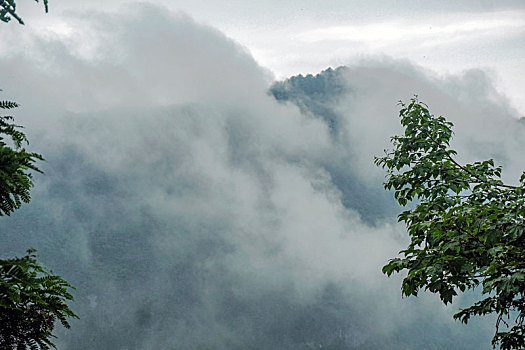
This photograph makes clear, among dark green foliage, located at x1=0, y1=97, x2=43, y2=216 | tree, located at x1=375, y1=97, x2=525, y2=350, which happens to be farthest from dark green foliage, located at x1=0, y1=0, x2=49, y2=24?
tree, located at x1=375, y1=97, x2=525, y2=350

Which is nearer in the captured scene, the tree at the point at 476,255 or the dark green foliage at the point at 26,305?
the dark green foliage at the point at 26,305

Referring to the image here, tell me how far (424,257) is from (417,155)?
4250mm

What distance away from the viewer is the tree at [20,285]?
5.16 m

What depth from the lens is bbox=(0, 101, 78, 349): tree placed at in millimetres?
5156

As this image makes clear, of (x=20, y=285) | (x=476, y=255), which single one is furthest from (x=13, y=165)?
(x=476, y=255)

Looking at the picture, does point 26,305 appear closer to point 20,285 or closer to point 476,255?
point 20,285

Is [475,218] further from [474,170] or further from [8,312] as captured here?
[8,312]

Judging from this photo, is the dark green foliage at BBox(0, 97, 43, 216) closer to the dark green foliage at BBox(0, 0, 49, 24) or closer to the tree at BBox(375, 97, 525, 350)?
the dark green foliage at BBox(0, 0, 49, 24)

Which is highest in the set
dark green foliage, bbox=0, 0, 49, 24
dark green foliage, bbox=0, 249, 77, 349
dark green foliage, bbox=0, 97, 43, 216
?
dark green foliage, bbox=0, 0, 49, 24

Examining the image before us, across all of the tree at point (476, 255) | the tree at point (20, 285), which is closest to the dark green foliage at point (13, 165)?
the tree at point (20, 285)

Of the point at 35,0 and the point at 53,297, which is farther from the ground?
the point at 35,0

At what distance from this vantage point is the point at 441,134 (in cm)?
995

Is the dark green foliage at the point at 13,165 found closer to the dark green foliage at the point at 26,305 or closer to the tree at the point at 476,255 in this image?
the dark green foliage at the point at 26,305

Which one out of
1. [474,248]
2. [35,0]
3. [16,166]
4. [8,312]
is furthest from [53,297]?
[474,248]
